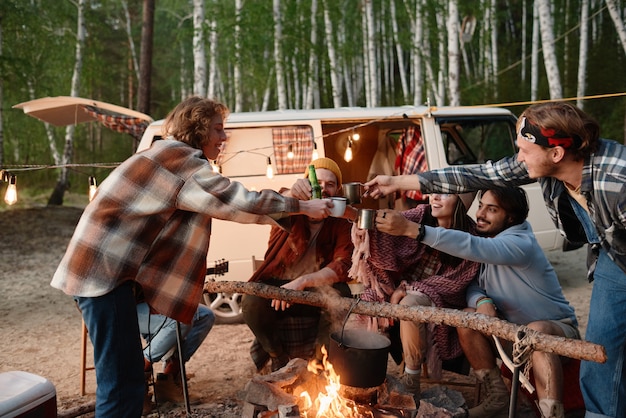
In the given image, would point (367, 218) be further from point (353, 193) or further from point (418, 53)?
point (418, 53)

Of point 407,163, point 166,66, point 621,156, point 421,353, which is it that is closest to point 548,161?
point 621,156

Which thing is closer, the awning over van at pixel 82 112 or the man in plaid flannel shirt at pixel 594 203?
the man in plaid flannel shirt at pixel 594 203

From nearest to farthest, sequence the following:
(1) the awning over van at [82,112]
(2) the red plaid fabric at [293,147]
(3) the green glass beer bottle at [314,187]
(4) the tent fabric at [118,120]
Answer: (3) the green glass beer bottle at [314,187]
(2) the red plaid fabric at [293,147]
(1) the awning over van at [82,112]
(4) the tent fabric at [118,120]

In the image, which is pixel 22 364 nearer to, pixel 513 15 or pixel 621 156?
pixel 621 156

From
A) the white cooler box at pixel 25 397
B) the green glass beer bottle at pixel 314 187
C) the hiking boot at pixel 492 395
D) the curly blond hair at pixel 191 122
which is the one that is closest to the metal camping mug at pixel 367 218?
the green glass beer bottle at pixel 314 187

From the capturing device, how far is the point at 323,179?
11.7 feet

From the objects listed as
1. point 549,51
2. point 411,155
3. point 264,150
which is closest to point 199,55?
point 264,150

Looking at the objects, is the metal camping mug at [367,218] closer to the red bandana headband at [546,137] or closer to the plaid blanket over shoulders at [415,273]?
the plaid blanket over shoulders at [415,273]

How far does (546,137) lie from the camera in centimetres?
216

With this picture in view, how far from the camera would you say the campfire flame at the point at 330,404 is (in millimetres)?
2629

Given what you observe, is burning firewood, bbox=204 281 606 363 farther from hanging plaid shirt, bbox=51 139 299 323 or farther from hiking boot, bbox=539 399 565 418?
hanging plaid shirt, bbox=51 139 299 323

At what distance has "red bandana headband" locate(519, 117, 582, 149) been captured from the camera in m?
2.12

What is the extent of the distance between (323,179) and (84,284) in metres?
1.85

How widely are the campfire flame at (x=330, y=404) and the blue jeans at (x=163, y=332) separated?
36.1 inches
